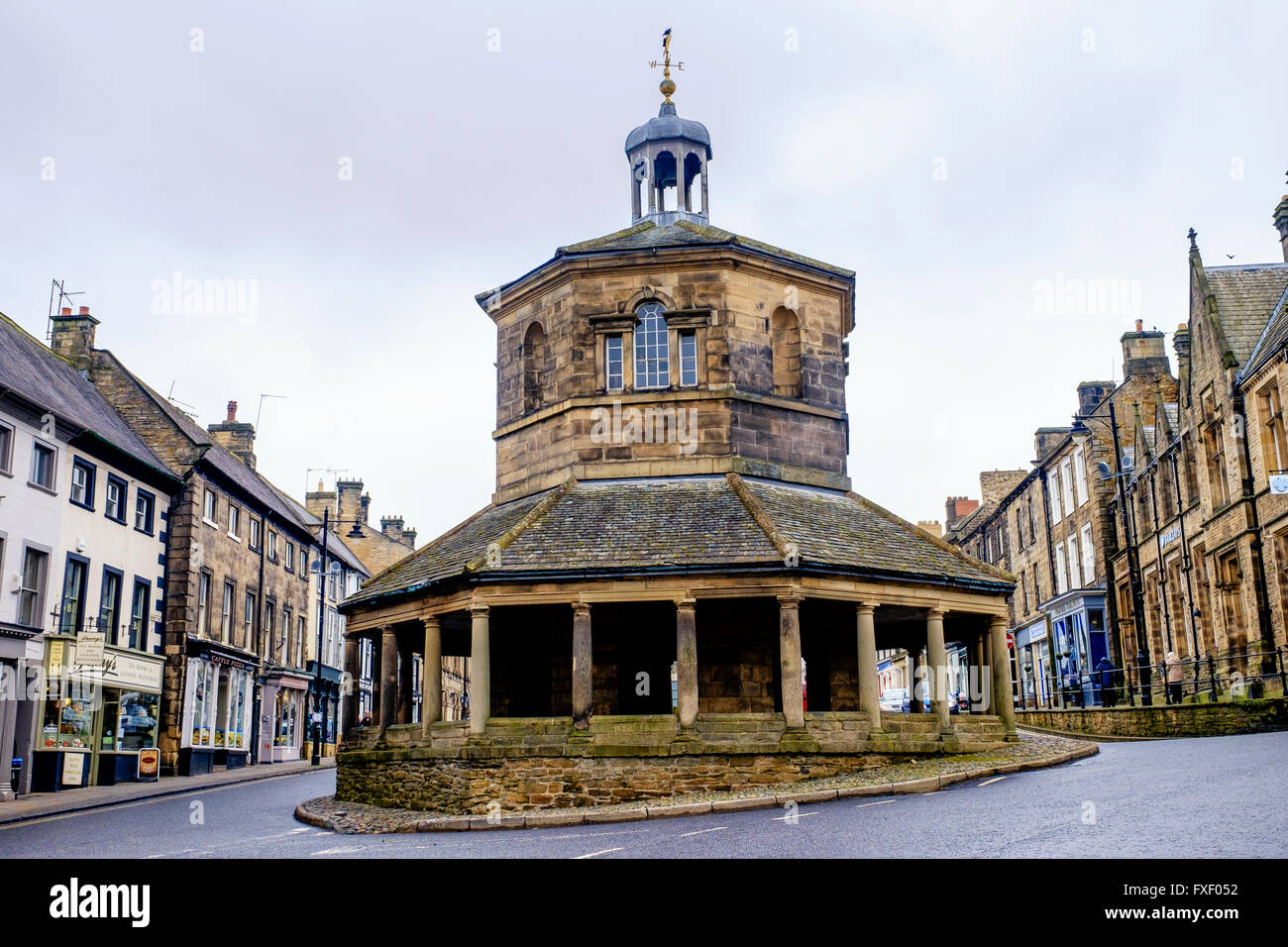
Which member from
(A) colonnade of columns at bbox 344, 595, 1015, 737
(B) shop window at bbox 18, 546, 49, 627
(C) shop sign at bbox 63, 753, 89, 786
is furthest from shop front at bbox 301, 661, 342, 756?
(A) colonnade of columns at bbox 344, 595, 1015, 737

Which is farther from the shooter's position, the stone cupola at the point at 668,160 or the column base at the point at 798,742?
the stone cupola at the point at 668,160

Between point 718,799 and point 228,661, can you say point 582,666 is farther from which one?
point 228,661

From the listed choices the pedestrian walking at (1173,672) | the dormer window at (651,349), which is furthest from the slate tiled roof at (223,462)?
the pedestrian walking at (1173,672)

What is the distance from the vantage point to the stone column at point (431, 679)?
18344 millimetres

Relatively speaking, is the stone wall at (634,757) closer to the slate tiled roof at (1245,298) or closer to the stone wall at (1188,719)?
the stone wall at (1188,719)

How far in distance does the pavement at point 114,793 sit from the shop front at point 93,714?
0.51 metres

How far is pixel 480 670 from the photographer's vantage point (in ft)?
57.6

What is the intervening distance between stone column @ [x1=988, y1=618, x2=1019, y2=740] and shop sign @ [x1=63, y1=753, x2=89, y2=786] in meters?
Answer: 19.9

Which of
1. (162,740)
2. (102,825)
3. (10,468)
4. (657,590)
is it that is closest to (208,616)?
(162,740)

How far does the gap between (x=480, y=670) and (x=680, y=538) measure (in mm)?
3803

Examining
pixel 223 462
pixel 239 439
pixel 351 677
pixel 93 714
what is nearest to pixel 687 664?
pixel 351 677

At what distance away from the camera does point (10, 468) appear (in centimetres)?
2356
